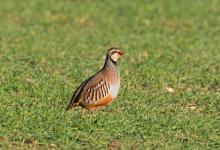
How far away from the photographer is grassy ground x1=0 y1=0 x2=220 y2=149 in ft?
28.7

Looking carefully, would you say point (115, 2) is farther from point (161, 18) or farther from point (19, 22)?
point (19, 22)

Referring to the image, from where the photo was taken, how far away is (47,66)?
13367 mm

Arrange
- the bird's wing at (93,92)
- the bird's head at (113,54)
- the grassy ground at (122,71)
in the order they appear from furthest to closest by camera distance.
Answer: the bird's head at (113,54) < the bird's wing at (93,92) < the grassy ground at (122,71)

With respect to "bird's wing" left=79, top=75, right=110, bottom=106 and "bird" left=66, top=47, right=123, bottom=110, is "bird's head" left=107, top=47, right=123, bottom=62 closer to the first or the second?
"bird" left=66, top=47, right=123, bottom=110

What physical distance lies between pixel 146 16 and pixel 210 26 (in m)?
1.89

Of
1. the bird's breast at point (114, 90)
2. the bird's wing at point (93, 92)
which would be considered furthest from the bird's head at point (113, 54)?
the bird's wing at point (93, 92)

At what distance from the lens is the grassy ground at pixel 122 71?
28.7 ft

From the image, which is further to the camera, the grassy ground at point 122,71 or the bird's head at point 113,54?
the bird's head at point 113,54

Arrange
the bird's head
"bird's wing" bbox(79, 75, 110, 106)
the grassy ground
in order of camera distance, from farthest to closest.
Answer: the bird's head → "bird's wing" bbox(79, 75, 110, 106) → the grassy ground

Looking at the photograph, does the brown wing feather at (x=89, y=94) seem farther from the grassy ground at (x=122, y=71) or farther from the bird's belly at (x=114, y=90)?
the grassy ground at (x=122, y=71)

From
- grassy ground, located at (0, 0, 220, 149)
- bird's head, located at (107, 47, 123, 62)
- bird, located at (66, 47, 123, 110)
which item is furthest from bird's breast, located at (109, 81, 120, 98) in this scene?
bird's head, located at (107, 47, 123, 62)

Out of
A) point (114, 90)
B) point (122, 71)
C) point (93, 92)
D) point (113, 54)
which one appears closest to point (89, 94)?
point (93, 92)

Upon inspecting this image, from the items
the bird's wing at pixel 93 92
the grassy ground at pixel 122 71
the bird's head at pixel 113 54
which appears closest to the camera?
the grassy ground at pixel 122 71

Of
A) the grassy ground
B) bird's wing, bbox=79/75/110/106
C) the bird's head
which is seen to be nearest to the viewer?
the grassy ground
